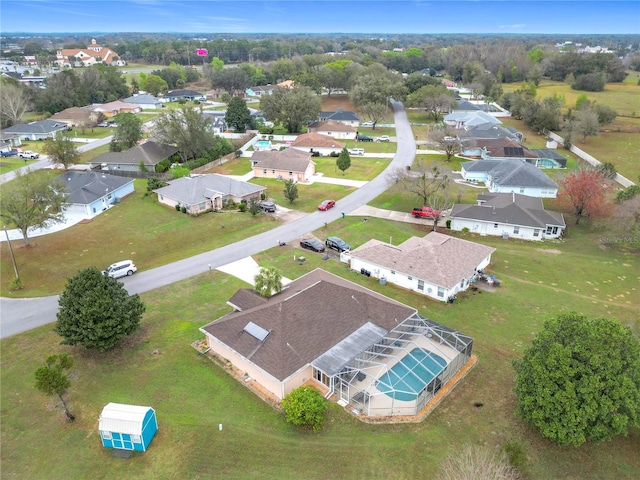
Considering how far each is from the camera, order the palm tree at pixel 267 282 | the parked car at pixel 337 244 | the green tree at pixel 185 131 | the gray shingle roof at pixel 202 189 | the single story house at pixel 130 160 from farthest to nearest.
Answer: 1. the green tree at pixel 185 131
2. the single story house at pixel 130 160
3. the gray shingle roof at pixel 202 189
4. the parked car at pixel 337 244
5. the palm tree at pixel 267 282

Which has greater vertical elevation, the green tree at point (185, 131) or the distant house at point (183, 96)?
the green tree at point (185, 131)

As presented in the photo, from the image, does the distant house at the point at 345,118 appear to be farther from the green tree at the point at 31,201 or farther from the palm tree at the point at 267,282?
the palm tree at the point at 267,282

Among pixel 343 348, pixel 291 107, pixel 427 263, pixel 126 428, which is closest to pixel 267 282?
pixel 343 348

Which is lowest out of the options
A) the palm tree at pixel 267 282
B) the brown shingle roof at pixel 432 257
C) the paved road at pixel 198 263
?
the paved road at pixel 198 263

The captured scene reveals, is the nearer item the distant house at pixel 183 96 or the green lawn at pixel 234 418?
the green lawn at pixel 234 418

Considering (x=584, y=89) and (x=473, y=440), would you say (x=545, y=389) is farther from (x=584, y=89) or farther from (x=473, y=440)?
(x=584, y=89)

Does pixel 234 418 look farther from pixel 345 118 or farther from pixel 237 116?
pixel 345 118

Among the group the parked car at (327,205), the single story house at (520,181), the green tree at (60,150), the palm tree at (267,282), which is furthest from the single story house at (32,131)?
the single story house at (520,181)
